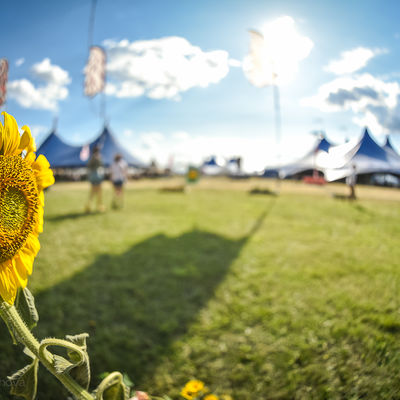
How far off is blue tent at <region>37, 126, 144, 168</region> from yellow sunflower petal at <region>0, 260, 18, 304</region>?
0.23 meters

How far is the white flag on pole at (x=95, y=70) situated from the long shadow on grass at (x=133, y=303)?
1.15 metres

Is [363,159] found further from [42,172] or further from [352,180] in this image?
[42,172]

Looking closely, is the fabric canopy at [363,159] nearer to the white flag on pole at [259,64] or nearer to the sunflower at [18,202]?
the white flag on pole at [259,64]

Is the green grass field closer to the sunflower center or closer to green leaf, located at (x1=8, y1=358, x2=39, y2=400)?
green leaf, located at (x1=8, y1=358, x2=39, y2=400)

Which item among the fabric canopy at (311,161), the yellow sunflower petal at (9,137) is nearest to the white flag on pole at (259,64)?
the fabric canopy at (311,161)

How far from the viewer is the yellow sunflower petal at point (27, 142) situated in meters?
0.53

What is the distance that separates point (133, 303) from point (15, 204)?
2.67 metres

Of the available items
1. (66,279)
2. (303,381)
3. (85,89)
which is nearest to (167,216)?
(66,279)

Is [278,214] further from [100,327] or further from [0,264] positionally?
[0,264]

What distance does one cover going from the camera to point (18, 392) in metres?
0.54

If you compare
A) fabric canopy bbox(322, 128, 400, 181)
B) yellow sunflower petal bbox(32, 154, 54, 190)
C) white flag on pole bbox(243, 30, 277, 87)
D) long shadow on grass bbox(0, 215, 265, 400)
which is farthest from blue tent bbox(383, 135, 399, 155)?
long shadow on grass bbox(0, 215, 265, 400)

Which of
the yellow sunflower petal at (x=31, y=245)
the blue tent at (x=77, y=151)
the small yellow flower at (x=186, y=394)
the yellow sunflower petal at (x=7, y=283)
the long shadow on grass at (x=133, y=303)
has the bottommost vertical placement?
the long shadow on grass at (x=133, y=303)

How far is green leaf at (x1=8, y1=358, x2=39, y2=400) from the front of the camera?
0.53m

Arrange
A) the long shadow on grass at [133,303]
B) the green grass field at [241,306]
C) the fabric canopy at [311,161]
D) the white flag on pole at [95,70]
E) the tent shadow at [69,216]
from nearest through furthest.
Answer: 1. the fabric canopy at [311,161]
2. the white flag on pole at [95,70]
3. the green grass field at [241,306]
4. the long shadow on grass at [133,303]
5. the tent shadow at [69,216]
